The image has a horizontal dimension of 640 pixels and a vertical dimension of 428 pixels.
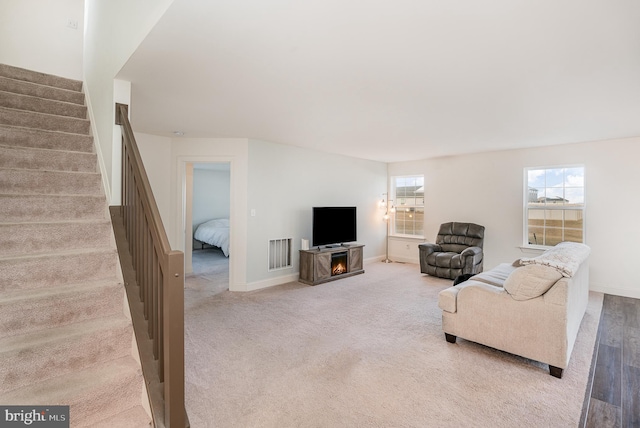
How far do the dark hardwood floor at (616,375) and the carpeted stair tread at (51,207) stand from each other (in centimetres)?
376

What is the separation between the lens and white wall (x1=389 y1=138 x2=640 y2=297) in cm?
449

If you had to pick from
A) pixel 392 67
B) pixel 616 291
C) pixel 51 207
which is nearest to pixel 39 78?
pixel 51 207

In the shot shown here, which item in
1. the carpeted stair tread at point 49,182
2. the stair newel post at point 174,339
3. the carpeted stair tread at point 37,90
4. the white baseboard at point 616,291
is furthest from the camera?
the white baseboard at point 616,291

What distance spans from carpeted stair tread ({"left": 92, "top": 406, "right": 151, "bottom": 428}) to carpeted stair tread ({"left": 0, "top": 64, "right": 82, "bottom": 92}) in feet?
11.8

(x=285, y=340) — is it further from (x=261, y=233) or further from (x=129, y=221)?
(x=261, y=233)

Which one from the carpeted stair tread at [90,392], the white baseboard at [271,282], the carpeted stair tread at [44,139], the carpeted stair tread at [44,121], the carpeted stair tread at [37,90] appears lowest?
the white baseboard at [271,282]

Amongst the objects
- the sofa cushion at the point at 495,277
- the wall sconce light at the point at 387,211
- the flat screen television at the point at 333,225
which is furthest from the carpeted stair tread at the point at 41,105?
the wall sconce light at the point at 387,211

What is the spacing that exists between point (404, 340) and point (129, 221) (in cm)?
263

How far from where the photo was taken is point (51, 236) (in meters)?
2.12

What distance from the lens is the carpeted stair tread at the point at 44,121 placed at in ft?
8.77

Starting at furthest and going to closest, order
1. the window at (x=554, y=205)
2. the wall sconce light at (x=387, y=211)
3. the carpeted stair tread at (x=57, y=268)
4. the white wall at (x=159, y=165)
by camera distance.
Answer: the wall sconce light at (x=387, y=211)
the window at (x=554, y=205)
the white wall at (x=159, y=165)
the carpeted stair tread at (x=57, y=268)

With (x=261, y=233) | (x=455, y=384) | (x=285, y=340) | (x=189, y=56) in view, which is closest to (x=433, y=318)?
(x=455, y=384)

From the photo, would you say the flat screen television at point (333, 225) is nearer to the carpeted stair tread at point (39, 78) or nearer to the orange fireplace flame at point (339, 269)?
the orange fireplace flame at point (339, 269)

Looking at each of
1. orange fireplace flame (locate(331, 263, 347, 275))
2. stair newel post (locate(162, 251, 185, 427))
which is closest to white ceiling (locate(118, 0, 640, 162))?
stair newel post (locate(162, 251, 185, 427))
